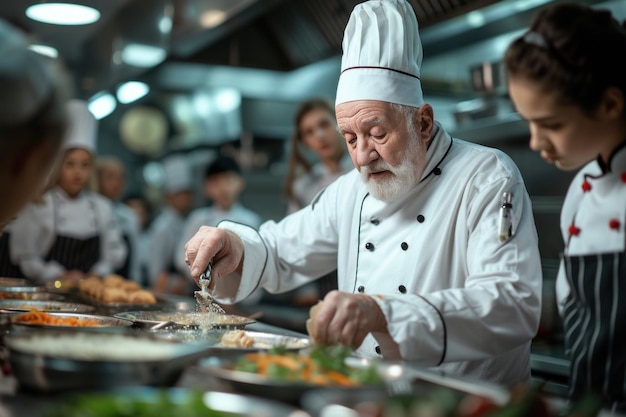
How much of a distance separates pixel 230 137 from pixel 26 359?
6.87m

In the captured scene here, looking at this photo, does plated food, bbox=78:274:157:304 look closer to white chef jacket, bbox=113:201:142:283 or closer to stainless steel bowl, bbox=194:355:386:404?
stainless steel bowl, bbox=194:355:386:404

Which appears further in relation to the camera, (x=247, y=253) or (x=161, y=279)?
(x=161, y=279)

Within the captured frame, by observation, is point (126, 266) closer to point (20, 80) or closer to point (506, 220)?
point (506, 220)

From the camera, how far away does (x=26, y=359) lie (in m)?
1.27

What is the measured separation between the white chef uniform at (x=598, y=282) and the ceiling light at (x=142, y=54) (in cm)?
431

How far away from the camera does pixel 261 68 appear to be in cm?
607

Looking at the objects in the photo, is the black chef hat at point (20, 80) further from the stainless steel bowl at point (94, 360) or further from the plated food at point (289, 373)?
the plated food at point (289, 373)

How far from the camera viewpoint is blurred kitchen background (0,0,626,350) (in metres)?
4.15

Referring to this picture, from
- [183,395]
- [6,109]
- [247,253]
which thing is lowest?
[183,395]

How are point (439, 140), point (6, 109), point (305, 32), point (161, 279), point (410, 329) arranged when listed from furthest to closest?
point (161, 279) < point (305, 32) < point (439, 140) < point (410, 329) < point (6, 109)

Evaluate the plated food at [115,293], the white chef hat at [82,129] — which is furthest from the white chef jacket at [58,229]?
the plated food at [115,293]

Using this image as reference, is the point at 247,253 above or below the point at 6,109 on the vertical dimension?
below

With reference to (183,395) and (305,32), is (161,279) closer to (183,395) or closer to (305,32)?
(305,32)

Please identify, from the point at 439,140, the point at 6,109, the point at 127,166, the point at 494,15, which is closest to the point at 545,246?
the point at 494,15
